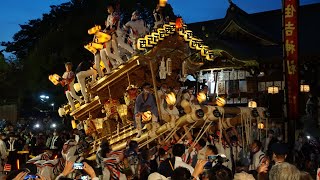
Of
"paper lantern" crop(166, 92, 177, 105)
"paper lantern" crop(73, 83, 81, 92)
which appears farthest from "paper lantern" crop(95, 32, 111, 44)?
"paper lantern" crop(166, 92, 177, 105)

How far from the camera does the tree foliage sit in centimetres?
2556

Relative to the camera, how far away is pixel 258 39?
64.2ft

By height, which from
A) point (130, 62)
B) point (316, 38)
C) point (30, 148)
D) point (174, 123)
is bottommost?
point (30, 148)

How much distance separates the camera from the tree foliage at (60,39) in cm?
2556

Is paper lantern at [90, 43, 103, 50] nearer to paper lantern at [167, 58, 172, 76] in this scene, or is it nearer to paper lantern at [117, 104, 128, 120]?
paper lantern at [117, 104, 128, 120]

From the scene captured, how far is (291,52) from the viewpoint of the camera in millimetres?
13695

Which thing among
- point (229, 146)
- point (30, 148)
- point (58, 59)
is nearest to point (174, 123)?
point (229, 146)

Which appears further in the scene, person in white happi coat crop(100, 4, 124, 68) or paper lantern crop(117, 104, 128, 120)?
person in white happi coat crop(100, 4, 124, 68)

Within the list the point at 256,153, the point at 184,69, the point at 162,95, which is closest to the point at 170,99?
the point at 162,95

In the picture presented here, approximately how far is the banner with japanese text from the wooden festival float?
241cm

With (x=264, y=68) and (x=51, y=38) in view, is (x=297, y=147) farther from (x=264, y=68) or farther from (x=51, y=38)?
(x=51, y=38)

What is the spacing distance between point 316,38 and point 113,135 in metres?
11.2

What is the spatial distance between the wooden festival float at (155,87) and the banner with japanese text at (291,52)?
2409mm

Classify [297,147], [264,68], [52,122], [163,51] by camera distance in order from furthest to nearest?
1. [52,122]
2. [264,68]
3. [297,147]
4. [163,51]
